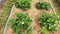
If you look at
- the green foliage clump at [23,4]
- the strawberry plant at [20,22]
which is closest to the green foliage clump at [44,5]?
the green foliage clump at [23,4]

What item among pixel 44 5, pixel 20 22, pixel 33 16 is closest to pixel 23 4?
pixel 33 16

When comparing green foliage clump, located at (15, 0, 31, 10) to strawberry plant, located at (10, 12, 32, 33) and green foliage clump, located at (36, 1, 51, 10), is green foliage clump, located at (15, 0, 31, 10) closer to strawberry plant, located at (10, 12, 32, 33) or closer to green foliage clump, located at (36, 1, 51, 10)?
green foliage clump, located at (36, 1, 51, 10)

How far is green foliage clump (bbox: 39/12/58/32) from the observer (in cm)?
588

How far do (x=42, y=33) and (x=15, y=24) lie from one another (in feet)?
3.50

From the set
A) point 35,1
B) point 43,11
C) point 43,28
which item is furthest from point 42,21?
point 35,1

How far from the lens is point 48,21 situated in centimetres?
591

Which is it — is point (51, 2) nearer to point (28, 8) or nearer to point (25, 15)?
point (28, 8)

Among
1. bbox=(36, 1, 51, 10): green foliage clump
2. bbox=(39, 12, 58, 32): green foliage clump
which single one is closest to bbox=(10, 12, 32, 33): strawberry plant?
bbox=(39, 12, 58, 32): green foliage clump

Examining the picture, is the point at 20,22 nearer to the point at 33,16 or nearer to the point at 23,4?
the point at 33,16

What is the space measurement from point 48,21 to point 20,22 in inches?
41.5

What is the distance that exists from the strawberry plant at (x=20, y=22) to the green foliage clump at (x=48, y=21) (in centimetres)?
48

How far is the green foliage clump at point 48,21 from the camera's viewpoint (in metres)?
Answer: 5.88

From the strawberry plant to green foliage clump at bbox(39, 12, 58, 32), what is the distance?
48cm

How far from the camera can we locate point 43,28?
19.0 ft
